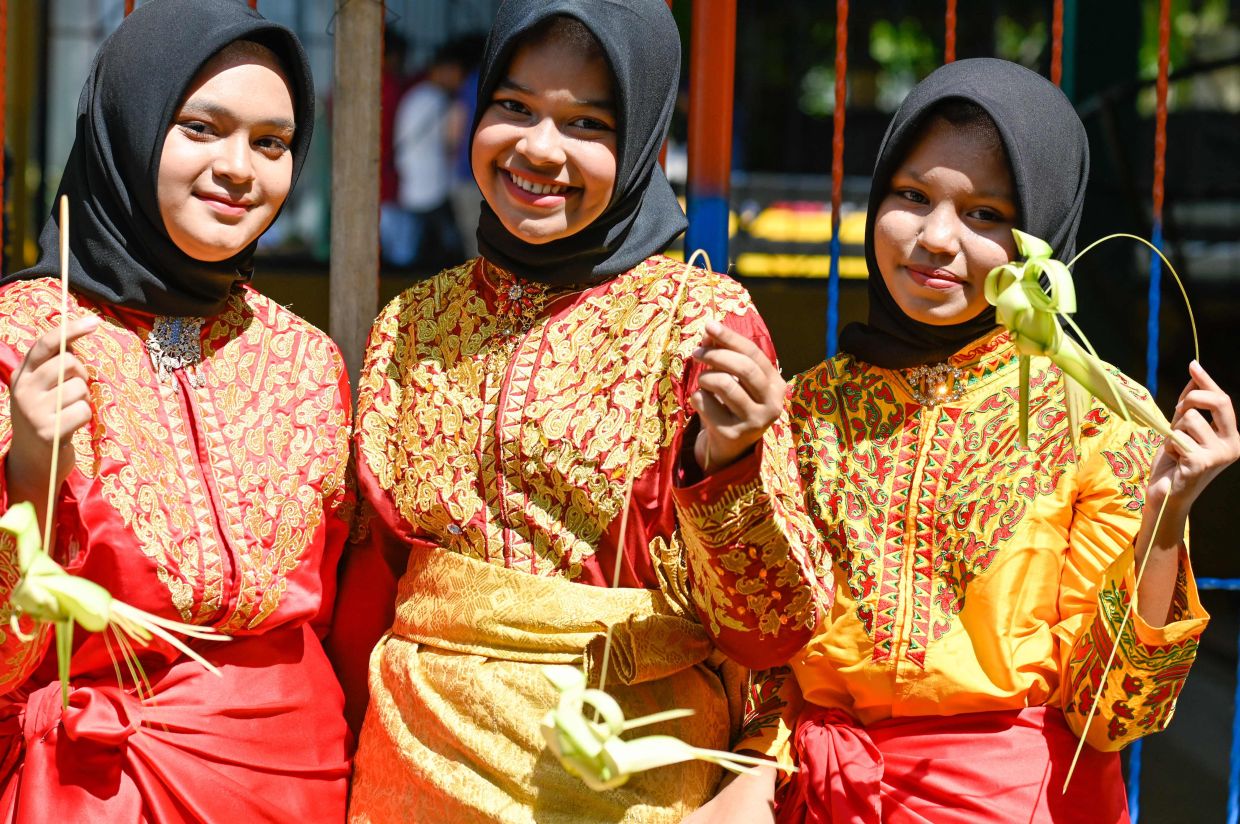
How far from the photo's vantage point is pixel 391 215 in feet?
29.7

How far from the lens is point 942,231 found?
201cm

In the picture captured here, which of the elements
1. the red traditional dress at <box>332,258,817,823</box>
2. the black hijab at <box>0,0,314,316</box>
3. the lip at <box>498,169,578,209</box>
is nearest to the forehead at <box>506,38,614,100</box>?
the lip at <box>498,169,578,209</box>

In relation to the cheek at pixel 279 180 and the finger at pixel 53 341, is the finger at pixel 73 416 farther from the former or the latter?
the cheek at pixel 279 180

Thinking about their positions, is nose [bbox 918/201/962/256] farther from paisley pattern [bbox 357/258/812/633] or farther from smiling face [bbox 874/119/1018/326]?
paisley pattern [bbox 357/258/812/633]

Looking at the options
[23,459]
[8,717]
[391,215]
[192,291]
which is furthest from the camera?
[391,215]

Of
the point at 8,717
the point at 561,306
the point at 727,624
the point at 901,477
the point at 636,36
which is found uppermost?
the point at 636,36

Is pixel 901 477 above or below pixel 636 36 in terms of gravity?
below

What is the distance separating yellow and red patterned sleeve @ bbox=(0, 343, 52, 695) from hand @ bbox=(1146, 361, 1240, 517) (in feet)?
4.66

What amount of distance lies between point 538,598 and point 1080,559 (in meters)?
0.73

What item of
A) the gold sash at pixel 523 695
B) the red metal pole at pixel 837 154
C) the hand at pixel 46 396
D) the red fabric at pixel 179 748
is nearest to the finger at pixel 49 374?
the hand at pixel 46 396

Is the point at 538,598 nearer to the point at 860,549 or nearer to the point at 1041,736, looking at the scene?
the point at 860,549

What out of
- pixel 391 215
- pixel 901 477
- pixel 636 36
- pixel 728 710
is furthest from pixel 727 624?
pixel 391 215

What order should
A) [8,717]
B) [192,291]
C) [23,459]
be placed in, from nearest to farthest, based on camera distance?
[23,459]
[8,717]
[192,291]

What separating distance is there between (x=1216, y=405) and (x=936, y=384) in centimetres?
42
